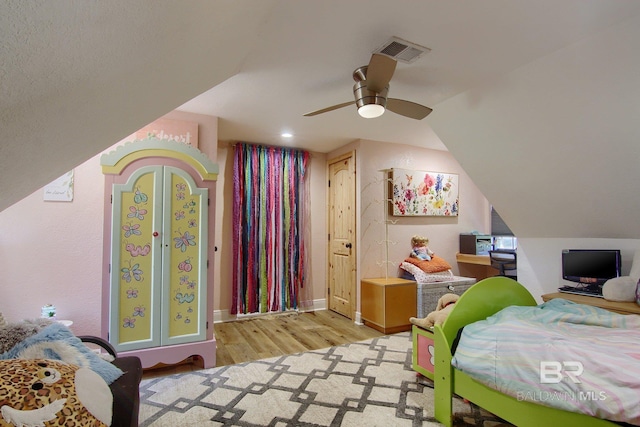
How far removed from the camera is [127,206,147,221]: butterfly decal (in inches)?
95.4

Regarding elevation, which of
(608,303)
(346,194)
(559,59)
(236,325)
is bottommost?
(236,325)

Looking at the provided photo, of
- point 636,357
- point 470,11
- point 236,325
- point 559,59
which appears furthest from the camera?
point 236,325

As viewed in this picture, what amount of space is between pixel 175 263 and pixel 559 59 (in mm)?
3088

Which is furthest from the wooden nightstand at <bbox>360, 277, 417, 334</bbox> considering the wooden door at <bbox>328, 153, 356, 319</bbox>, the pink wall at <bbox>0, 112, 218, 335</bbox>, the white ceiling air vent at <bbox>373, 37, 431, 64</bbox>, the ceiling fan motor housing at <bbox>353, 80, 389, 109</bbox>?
the pink wall at <bbox>0, 112, 218, 335</bbox>

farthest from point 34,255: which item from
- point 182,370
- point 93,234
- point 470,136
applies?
point 470,136

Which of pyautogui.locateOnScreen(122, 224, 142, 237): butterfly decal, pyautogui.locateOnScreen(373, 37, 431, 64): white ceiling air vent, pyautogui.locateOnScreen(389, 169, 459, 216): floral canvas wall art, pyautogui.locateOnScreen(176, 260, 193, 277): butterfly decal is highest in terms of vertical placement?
pyautogui.locateOnScreen(373, 37, 431, 64): white ceiling air vent

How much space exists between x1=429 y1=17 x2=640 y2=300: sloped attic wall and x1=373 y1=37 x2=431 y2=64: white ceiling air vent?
771mm

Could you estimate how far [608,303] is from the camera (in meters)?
2.30

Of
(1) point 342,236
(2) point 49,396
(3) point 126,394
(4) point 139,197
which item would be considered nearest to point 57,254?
(4) point 139,197

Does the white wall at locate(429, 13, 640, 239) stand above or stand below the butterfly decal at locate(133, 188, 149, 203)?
above

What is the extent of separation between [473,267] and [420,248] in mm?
1329

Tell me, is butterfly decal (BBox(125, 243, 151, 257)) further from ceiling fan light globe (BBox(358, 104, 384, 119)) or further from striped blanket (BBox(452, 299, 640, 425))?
striped blanket (BBox(452, 299, 640, 425))

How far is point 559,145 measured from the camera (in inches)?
92.7

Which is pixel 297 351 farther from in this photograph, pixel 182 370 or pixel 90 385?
pixel 90 385
